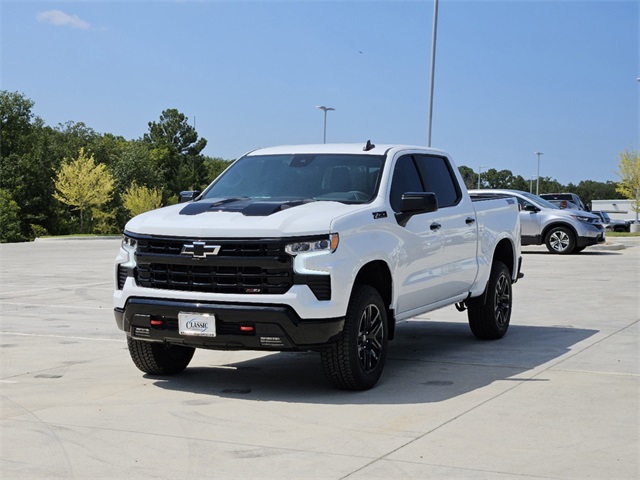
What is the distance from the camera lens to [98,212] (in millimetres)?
88875

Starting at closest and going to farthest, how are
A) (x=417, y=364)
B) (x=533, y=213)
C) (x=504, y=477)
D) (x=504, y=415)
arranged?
(x=504, y=477) → (x=504, y=415) → (x=417, y=364) → (x=533, y=213)

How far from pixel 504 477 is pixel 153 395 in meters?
3.25

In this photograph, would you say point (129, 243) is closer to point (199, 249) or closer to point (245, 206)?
point (199, 249)

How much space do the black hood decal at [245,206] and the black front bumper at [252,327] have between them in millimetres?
799

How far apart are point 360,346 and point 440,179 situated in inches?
107

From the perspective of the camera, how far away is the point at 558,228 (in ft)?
89.5

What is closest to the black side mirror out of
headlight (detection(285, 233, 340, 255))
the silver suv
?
headlight (detection(285, 233, 340, 255))

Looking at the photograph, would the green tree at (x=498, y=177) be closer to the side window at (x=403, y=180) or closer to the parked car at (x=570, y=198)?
the parked car at (x=570, y=198)

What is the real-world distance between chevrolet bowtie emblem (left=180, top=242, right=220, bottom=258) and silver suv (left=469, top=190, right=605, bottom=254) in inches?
809

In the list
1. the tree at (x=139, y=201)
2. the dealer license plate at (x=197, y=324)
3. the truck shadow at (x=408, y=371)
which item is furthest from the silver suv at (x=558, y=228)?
the tree at (x=139, y=201)

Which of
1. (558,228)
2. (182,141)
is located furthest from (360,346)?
(182,141)

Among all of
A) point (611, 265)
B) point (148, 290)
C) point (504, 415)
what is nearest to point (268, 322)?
point (148, 290)

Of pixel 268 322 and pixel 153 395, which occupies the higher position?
pixel 268 322

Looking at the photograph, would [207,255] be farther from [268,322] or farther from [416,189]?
[416,189]
